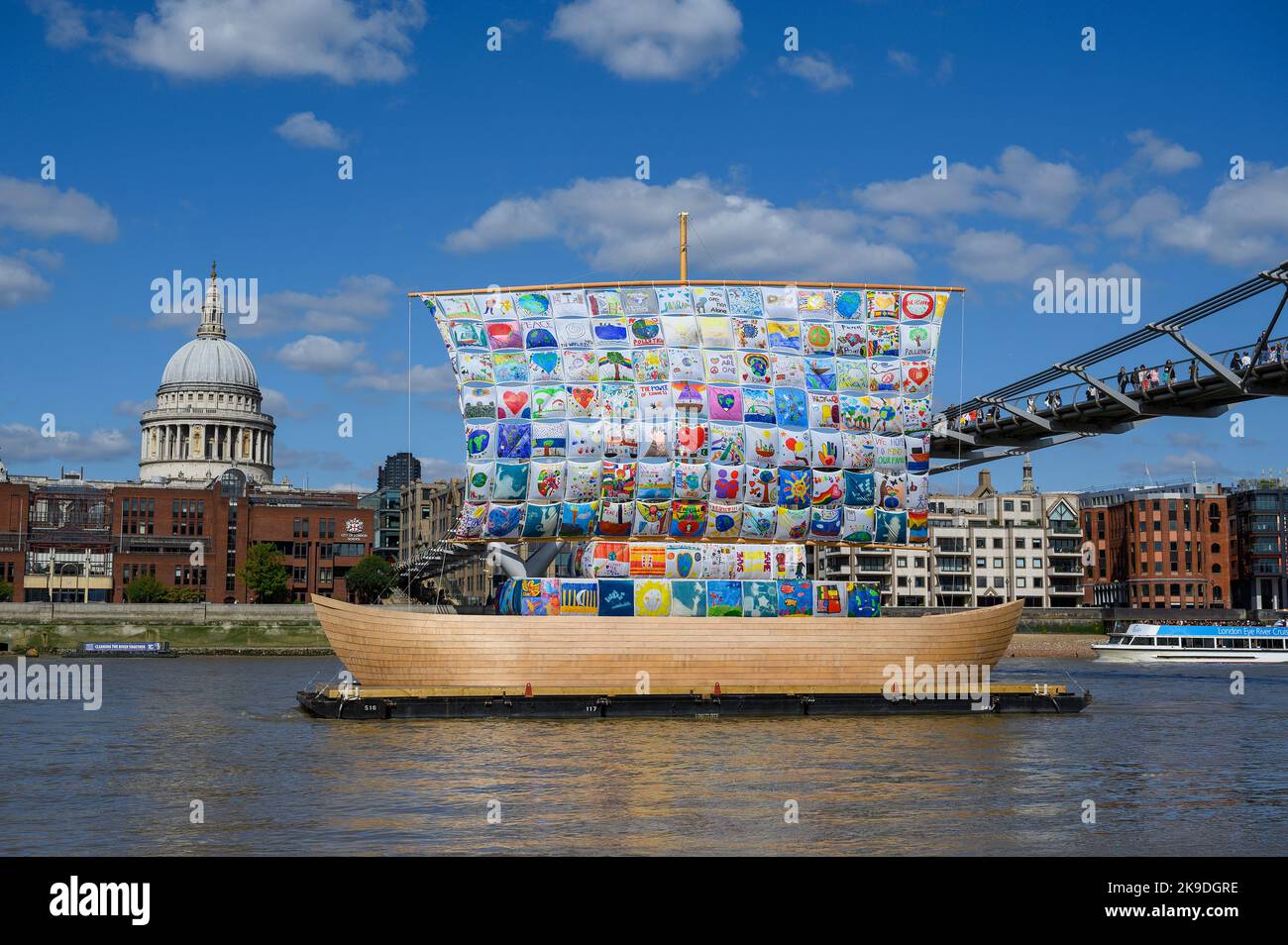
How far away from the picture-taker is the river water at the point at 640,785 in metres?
21.6

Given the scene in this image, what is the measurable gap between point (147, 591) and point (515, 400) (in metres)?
81.6

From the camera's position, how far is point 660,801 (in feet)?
83.9

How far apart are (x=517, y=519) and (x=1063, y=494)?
105 m

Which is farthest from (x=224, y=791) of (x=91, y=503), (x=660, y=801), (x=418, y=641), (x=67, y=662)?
(x=91, y=503)

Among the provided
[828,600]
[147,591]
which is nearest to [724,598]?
[828,600]

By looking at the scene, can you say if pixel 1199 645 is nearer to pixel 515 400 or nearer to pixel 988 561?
pixel 988 561

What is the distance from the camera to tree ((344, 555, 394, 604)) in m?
128

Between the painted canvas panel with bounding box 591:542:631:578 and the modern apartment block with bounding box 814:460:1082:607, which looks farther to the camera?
the modern apartment block with bounding box 814:460:1082:607

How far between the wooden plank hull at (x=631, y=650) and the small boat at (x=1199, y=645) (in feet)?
177

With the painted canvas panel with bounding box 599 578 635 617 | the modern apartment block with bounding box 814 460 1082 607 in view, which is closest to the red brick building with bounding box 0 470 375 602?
the modern apartment block with bounding box 814 460 1082 607

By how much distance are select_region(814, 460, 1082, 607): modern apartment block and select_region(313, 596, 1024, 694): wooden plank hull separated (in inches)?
3329

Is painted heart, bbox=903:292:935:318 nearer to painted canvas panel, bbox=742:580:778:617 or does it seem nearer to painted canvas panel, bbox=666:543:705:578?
painted canvas panel, bbox=666:543:705:578
